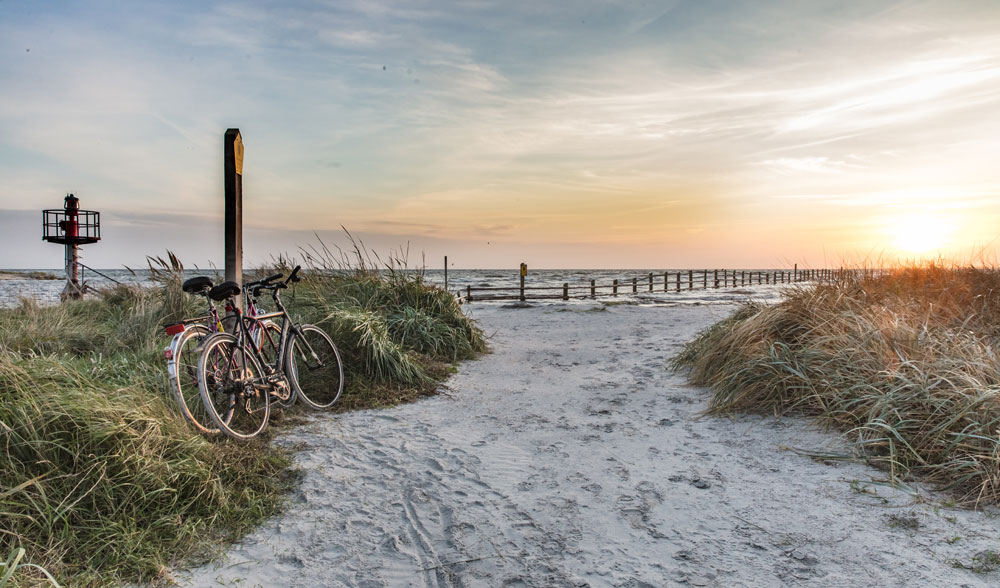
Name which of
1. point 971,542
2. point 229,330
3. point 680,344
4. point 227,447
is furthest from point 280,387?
point 680,344

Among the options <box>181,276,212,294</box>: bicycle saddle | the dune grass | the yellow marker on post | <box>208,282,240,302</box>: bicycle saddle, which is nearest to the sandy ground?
the dune grass

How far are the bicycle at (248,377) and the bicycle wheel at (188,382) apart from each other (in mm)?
108

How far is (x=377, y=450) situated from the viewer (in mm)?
4281

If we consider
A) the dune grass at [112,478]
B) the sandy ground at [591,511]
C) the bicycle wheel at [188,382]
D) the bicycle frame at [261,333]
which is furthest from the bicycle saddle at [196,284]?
the sandy ground at [591,511]

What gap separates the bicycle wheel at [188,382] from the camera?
3740 mm

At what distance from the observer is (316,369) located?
5867 mm

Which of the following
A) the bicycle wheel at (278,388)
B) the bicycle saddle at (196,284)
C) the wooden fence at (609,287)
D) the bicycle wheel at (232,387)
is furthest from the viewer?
the wooden fence at (609,287)

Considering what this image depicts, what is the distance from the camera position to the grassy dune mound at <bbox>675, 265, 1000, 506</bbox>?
3.64 meters

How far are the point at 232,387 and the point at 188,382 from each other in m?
0.86

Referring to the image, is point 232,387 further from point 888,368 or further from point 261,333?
point 888,368

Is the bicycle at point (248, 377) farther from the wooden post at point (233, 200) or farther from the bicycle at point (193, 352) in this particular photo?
the wooden post at point (233, 200)

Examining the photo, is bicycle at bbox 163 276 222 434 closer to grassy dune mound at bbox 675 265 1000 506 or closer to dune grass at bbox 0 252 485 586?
dune grass at bbox 0 252 485 586

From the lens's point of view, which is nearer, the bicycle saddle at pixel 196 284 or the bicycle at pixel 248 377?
the bicycle at pixel 248 377

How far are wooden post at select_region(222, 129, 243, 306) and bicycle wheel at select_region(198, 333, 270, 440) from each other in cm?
147
